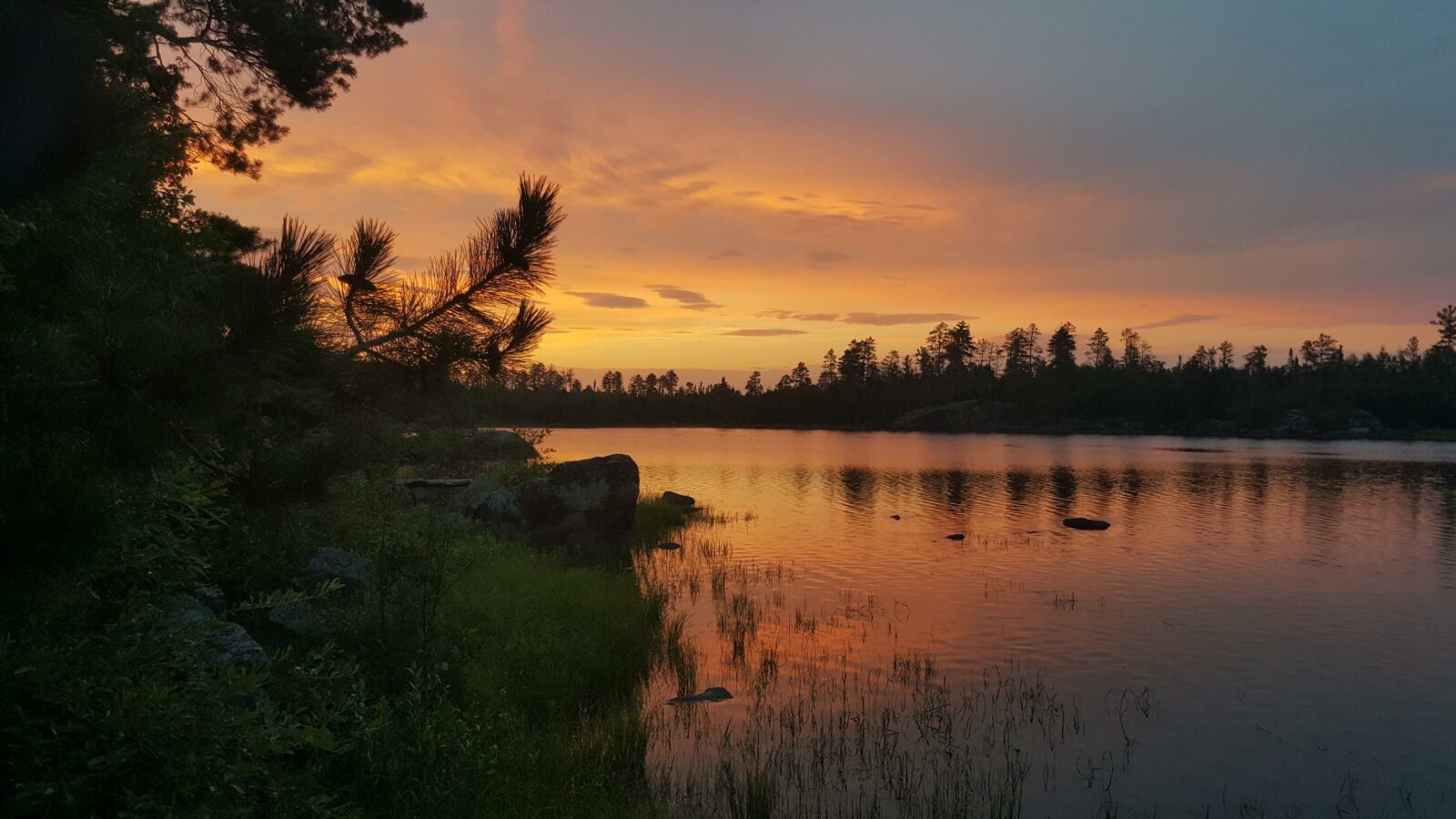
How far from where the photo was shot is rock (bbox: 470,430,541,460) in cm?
4009

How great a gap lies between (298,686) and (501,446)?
39.4 m

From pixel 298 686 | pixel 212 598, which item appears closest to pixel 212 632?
pixel 298 686

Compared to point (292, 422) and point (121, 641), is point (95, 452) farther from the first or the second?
point (292, 422)

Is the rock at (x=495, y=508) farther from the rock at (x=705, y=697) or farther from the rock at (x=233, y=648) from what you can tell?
the rock at (x=233, y=648)

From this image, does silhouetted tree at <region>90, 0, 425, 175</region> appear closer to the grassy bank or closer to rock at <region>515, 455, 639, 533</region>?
the grassy bank

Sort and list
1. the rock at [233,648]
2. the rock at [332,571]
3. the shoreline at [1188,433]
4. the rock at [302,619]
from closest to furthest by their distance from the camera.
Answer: the rock at [233,648] < the rock at [302,619] < the rock at [332,571] < the shoreline at [1188,433]

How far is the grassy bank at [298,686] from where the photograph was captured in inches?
200

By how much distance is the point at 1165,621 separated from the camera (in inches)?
898

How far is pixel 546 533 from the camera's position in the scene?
2973cm

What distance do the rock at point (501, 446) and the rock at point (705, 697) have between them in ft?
84.0

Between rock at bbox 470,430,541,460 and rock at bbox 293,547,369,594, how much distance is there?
2742 cm

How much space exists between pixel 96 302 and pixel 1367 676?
2337cm

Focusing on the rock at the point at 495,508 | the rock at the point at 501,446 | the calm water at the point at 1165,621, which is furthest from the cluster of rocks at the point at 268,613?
the rock at the point at 501,446

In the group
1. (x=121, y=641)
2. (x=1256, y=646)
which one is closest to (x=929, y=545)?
(x=1256, y=646)
